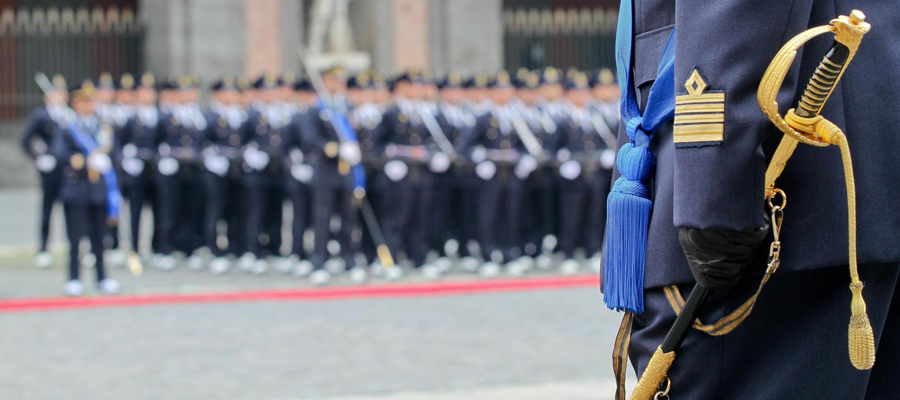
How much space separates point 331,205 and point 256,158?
121 centimetres

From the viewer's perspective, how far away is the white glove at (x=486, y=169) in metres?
10.9

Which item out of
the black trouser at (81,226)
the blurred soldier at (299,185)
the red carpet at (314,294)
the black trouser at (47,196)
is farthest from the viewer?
the black trouser at (47,196)

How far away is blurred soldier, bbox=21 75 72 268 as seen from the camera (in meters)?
10.6

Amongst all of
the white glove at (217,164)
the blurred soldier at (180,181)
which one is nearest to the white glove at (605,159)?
the white glove at (217,164)

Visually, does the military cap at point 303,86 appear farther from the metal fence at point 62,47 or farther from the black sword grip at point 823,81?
the black sword grip at point 823,81

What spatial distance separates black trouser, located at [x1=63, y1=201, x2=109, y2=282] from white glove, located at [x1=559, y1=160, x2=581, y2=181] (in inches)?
171

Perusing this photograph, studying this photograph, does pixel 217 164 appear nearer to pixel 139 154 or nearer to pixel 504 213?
pixel 139 154

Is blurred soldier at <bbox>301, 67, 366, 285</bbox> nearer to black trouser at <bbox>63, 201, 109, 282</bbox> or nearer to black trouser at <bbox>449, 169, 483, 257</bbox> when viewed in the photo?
black trouser at <bbox>449, 169, 483, 257</bbox>

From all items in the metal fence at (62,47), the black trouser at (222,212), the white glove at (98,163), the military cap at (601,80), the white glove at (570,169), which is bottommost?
the black trouser at (222,212)

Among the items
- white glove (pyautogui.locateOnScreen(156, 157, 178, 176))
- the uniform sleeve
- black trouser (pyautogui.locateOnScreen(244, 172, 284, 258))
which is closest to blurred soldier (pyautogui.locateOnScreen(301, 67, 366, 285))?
black trouser (pyautogui.locateOnScreen(244, 172, 284, 258))

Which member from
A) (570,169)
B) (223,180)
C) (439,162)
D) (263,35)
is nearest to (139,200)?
(223,180)

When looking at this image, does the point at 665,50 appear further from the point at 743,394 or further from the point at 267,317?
the point at 267,317

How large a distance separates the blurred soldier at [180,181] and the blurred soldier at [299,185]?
4.44 ft

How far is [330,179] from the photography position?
10.2 meters
